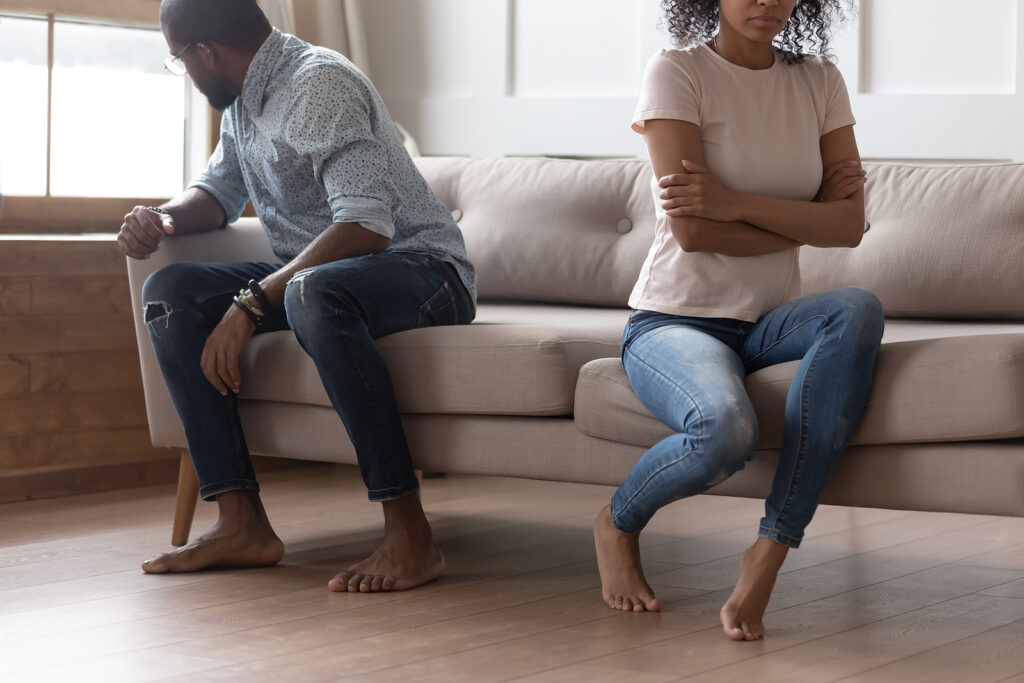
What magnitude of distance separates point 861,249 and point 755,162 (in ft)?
1.91

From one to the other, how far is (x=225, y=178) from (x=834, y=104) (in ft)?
3.75

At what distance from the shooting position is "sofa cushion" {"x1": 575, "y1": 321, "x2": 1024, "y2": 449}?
5.80 feet

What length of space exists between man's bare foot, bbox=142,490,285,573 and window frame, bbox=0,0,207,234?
4.08 feet

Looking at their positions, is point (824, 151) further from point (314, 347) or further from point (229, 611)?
point (229, 611)

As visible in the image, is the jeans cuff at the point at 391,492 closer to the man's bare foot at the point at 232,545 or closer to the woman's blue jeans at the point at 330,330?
the woman's blue jeans at the point at 330,330

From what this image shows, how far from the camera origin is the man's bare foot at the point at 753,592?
1833 millimetres

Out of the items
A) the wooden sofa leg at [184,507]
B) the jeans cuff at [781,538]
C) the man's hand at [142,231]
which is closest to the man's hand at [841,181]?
the jeans cuff at [781,538]

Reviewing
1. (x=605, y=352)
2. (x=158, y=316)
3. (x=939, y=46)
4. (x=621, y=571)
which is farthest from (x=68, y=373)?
(x=939, y=46)

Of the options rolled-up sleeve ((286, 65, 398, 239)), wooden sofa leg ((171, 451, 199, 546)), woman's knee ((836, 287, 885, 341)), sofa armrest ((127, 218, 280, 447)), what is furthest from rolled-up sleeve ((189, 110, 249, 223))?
woman's knee ((836, 287, 885, 341))

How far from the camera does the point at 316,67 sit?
7.46 feet

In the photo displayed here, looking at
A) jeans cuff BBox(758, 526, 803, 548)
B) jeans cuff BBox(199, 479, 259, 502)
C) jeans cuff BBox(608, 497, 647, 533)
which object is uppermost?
jeans cuff BBox(758, 526, 803, 548)

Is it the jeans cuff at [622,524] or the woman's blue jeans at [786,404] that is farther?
the jeans cuff at [622,524]

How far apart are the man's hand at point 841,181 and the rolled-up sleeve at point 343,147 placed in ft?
2.31

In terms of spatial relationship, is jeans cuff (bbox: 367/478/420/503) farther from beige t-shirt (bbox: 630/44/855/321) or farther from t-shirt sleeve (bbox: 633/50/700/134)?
t-shirt sleeve (bbox: 633/50/700/134)
